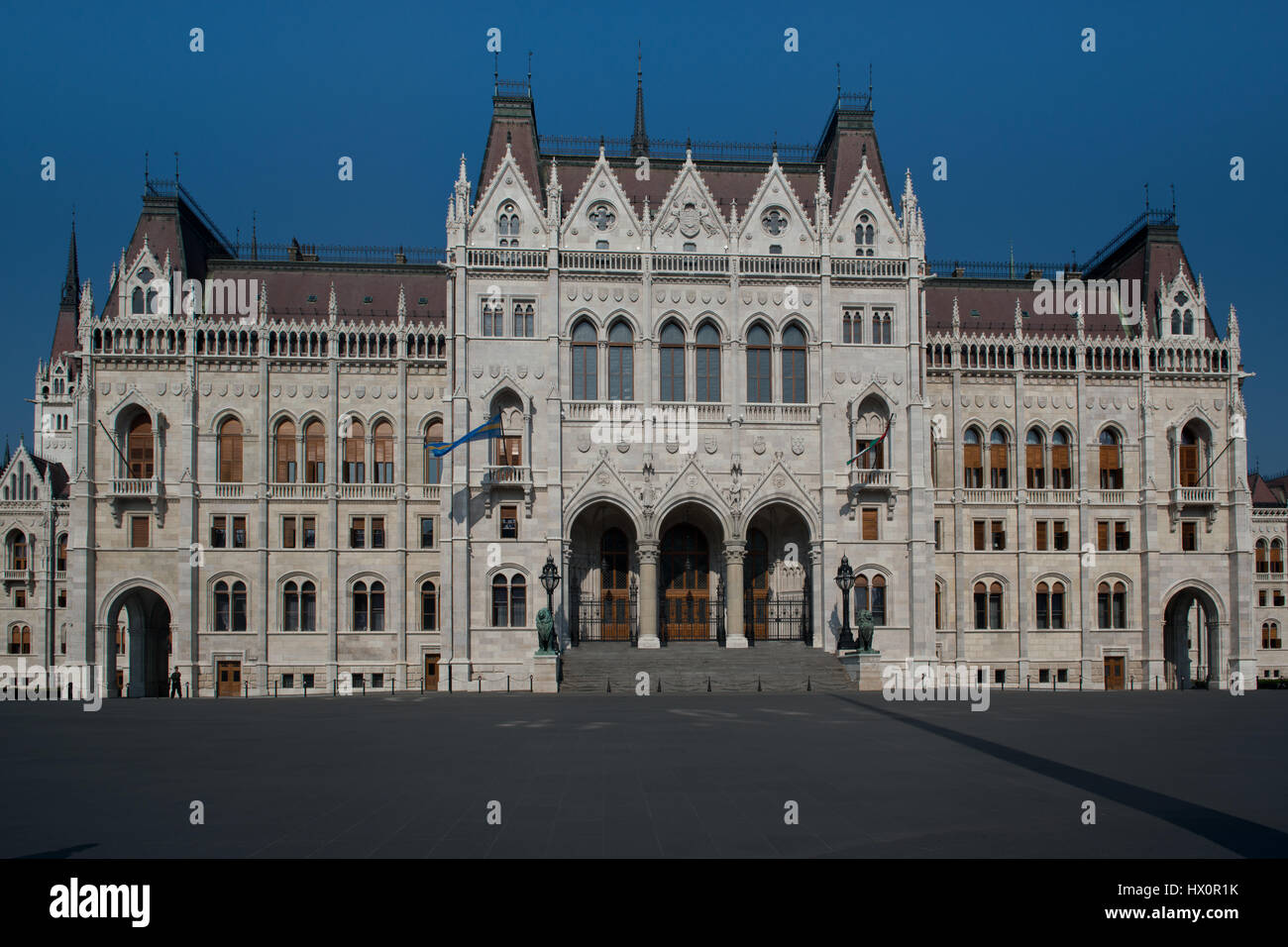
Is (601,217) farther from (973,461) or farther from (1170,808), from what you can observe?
(1170,808)

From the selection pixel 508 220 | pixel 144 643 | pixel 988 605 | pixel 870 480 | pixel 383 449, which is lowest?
pixel 144 643

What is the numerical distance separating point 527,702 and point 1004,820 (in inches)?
1015

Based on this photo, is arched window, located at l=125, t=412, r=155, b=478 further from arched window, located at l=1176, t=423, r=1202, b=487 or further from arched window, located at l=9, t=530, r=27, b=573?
arched window, located at l=1176, t=423, r=1202, b=487

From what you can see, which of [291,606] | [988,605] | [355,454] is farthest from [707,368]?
[291,606]

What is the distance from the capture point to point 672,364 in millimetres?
53219

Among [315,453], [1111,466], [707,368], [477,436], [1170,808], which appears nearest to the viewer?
[1170,808]

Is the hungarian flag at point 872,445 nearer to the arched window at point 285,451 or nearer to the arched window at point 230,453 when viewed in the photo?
the arched window at point 285,451

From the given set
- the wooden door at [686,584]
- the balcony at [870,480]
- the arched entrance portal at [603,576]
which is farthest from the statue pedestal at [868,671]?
the arched entrance portal at [603,576]

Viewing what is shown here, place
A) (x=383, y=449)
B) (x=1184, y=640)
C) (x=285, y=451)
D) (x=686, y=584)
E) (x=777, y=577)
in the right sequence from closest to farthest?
1. (x=777, y=577)
2. (x=686, y=584)
3. (x=285, y=451)
4. (x=383, y=449)
5. (x=1184, y=640)

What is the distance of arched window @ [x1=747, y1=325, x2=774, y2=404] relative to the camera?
53500mm

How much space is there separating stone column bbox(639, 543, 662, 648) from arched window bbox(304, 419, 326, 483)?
1665cm

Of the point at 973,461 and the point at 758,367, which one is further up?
the point at 758,367

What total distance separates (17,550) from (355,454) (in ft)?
130
